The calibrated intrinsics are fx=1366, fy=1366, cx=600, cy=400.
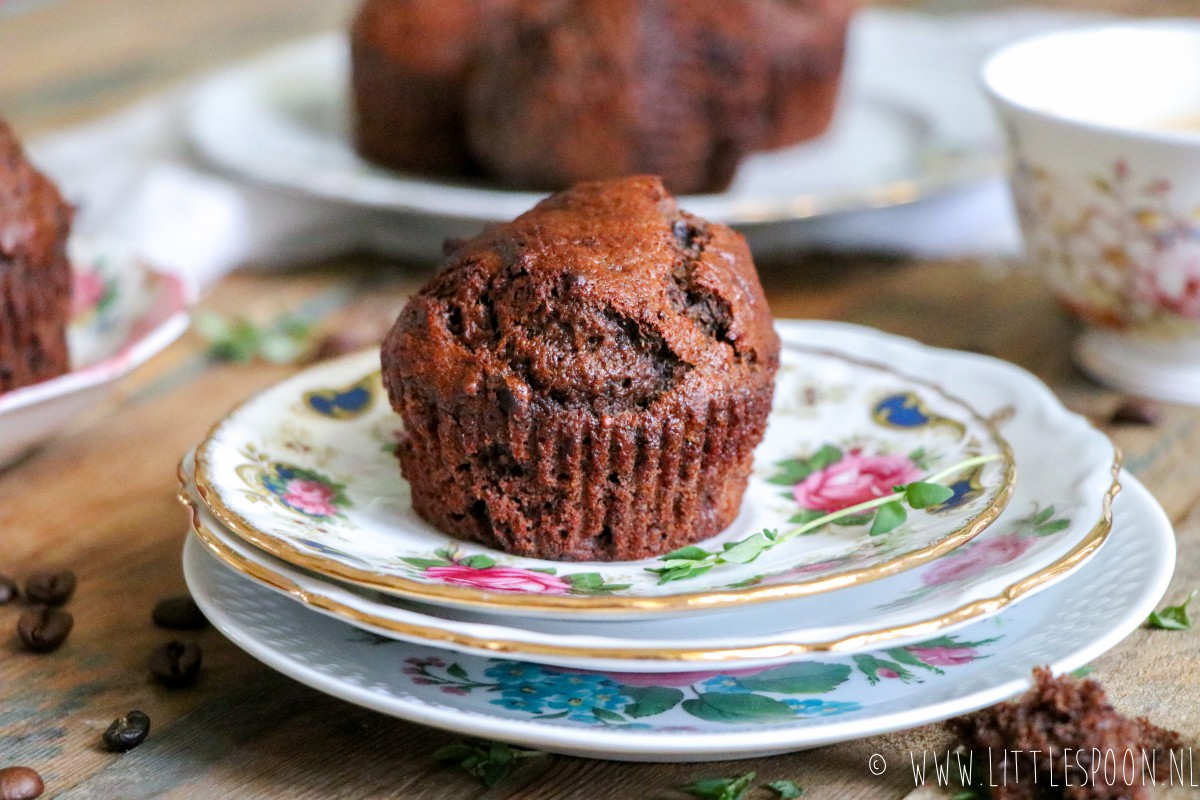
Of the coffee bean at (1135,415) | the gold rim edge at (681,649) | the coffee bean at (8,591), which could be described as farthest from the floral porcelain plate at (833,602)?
the coffee bean at (1135,415)

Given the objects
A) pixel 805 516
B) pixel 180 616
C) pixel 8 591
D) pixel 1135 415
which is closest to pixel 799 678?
pixel 805 516

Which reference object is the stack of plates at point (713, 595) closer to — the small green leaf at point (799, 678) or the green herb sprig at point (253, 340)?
the small green leaf at point (799, 678)

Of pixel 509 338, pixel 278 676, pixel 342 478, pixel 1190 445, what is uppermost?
pixel 509 338

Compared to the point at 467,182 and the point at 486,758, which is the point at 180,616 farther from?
the point at 467,182

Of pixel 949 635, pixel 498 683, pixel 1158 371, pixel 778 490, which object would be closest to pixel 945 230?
pixel 1158 371

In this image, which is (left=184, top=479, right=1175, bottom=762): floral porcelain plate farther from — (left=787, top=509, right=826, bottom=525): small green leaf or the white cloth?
the white cloth

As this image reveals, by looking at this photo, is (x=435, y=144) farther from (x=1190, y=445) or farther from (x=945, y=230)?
(x=1190, y=445)
